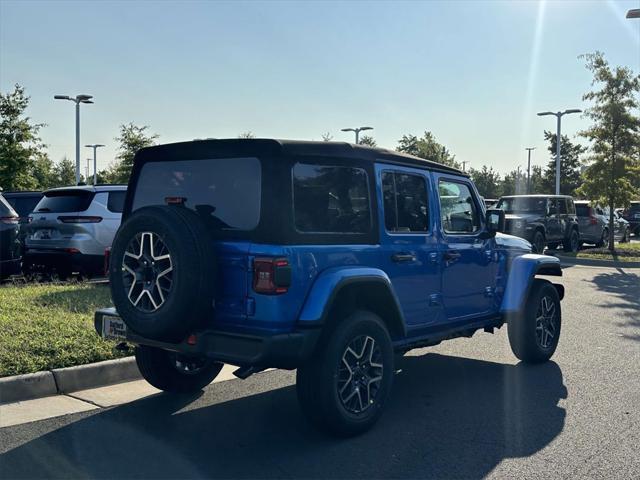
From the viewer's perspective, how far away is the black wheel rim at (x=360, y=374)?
4.53 meters

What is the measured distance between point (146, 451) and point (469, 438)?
2201 millimetres

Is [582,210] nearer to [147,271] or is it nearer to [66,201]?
[66,201]

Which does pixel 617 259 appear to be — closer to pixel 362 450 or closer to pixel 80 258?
pixel 80 258

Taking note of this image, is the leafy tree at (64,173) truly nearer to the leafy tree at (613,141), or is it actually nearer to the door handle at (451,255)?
the leafy tree at (613,141)

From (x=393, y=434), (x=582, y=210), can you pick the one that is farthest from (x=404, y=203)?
(x=582, y=210)

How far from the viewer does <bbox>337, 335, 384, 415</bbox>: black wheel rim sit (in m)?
4.53

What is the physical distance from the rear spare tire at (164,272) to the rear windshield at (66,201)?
6.85 meters

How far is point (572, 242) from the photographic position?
20.9 meters

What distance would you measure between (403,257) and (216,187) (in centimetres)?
154

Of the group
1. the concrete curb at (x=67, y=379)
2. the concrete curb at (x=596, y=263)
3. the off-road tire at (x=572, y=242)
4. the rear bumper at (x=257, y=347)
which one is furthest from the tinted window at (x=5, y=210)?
the off-road tire at (x=572, y=242)

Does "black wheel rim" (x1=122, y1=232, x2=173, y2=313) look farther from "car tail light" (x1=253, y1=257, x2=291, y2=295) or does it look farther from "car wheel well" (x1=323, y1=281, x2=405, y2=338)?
"car wheel well" (x1=323, y1=281, x2=405, y2=338)

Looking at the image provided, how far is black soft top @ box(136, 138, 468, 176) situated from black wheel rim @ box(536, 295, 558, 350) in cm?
258

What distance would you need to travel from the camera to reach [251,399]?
18.0ft

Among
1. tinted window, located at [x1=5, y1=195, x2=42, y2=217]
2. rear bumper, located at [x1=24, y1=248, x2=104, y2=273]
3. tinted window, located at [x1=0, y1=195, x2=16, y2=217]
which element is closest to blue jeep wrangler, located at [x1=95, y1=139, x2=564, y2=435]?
tinted window, located at [x1=0, y1=195, x2=16, y2=217]
